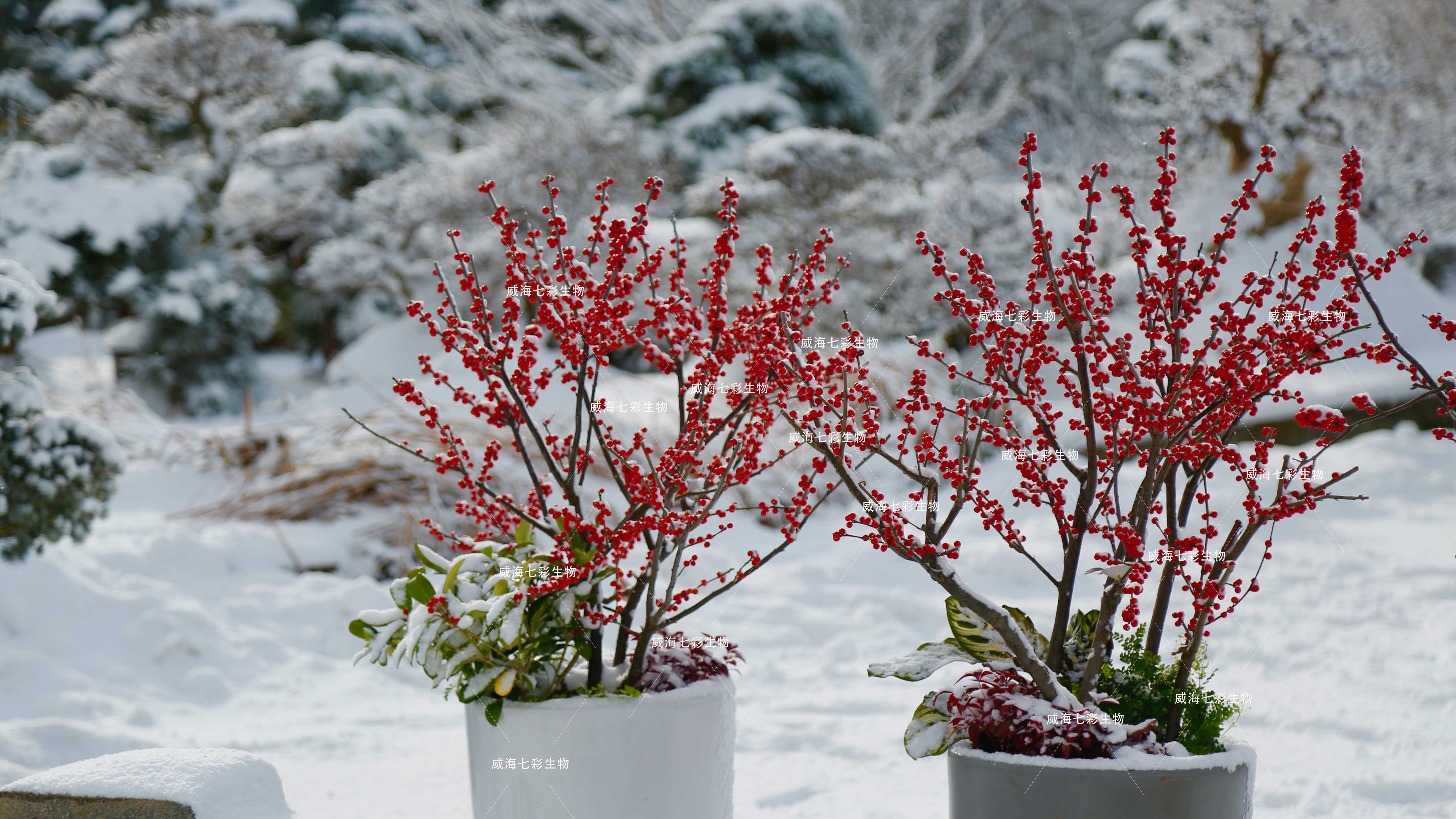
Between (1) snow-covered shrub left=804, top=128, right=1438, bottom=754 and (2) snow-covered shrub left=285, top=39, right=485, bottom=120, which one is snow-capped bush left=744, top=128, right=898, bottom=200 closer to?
(2) snow-covered shrub left=285, top=39, right=485, bottom=120

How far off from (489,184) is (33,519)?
69.5 inches

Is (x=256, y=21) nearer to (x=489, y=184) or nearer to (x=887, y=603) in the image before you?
(x=887, y=603)

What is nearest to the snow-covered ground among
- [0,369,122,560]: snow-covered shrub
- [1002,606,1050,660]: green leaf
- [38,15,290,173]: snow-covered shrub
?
[0,369,122,560]: snow-covered shrub

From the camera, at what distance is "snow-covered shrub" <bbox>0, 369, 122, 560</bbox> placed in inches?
83.6

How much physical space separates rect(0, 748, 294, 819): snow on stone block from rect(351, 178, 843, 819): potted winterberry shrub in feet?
0.60

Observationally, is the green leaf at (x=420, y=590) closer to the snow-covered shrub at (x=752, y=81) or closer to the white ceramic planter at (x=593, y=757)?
the white ceramic planter at (x=593, y=757)

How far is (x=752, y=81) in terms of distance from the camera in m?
6.97

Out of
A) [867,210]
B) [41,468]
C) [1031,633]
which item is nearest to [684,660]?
[1031,633]

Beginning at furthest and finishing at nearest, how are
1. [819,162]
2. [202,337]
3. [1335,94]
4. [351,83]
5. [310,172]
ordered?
[351,83]
[310,172]
[1335,94]
[202,337]
[819,162]

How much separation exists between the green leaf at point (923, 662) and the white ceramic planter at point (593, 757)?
0.78 ft

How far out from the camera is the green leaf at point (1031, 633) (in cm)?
106

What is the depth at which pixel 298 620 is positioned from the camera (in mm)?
2455

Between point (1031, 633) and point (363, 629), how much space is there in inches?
29.4

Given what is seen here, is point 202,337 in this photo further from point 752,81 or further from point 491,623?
point 491,623
